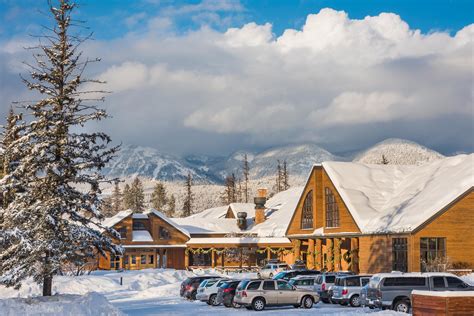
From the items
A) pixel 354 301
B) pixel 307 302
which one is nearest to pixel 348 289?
pixel 354 301

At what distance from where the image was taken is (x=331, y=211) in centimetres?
6425

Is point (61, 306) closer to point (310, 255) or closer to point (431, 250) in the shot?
point (431, 250)

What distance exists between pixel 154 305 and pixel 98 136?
475 inches

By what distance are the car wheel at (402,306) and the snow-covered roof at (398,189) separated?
20859 millimetres

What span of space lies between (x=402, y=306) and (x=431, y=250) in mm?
22027

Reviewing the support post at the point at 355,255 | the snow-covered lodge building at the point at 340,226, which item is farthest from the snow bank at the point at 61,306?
the support post at the point at 355,255

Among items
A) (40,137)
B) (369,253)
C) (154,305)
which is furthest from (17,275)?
(369,253)

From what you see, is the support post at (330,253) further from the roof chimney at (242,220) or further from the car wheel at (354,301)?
the car wheel at (354,301)

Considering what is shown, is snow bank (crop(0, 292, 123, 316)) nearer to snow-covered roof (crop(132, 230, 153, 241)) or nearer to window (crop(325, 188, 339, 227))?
window (crop(325, 188, 339, 227))

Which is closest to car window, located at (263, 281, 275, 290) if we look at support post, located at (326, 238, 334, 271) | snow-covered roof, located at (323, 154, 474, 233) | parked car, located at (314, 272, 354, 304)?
parked car, located at (314, 272, 354, 304)

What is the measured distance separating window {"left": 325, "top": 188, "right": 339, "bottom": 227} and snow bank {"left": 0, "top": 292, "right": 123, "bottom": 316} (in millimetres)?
37280

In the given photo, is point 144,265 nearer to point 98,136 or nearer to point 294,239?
point 294,239

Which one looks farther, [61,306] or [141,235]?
[141,235]

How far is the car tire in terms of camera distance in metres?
30.9
